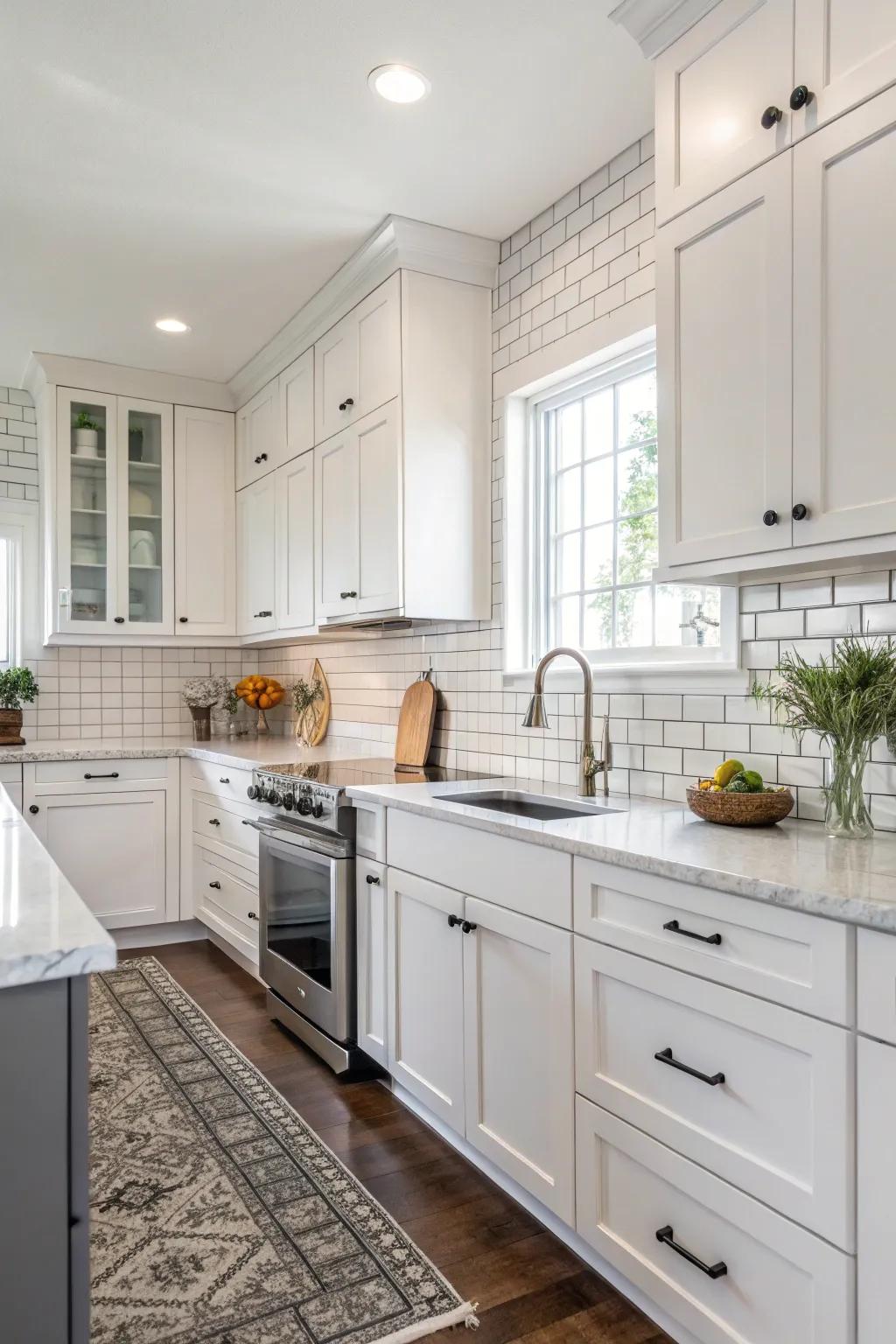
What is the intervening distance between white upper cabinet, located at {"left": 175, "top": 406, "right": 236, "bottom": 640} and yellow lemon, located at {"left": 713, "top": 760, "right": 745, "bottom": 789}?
3402 mm

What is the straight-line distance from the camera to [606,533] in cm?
285

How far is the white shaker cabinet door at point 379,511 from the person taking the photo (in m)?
3.12

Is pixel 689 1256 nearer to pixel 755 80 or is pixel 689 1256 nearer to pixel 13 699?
pixel 755 80

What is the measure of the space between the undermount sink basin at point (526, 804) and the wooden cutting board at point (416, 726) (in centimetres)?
68

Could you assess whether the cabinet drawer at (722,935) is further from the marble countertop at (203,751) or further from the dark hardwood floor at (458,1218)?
the marble countertop at (203,751)

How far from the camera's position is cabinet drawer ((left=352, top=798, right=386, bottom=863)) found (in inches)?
102

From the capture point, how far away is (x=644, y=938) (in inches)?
64.2

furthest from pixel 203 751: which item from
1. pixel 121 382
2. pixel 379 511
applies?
pixel 121 382

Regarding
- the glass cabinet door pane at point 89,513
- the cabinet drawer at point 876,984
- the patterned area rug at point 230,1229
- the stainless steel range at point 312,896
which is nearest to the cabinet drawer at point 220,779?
the stainless steel range at point 312,896

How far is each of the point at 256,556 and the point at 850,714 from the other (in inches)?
134

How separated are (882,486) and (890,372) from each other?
0.19 metres

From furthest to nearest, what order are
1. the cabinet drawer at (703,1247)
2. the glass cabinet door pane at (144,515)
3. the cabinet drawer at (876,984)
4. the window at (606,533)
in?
the glass cabinet door pane at (144,515) < the window at (606,533) < the cabinet drawer at (703,1247) < the cabinet drawer at (876,984)

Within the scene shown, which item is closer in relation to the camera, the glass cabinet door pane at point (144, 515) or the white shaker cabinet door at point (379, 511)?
the white shaker cabinet door at point (379, 511)

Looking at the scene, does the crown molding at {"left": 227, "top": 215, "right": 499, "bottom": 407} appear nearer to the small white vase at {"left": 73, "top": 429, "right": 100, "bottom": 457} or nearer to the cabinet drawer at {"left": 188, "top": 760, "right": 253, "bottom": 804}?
the small white vase at {"left": 73, "top": 429, "right": 100, "bottom": 457}
